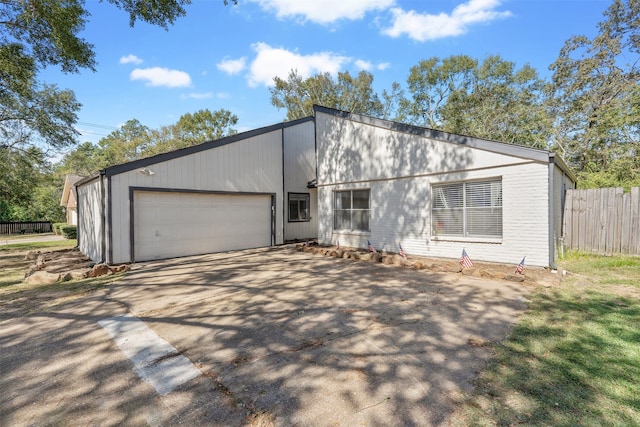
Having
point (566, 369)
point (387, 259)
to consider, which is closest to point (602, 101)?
point (387, 259)

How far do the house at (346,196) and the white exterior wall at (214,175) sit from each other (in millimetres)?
33

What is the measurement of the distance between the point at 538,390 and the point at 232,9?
9.96 meters

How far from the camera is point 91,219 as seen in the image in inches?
387

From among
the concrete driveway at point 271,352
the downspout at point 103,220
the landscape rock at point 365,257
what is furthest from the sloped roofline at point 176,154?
the landscape rock at point 365,257

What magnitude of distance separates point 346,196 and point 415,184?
110 inches

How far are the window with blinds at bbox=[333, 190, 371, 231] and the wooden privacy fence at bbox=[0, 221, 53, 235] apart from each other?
29.2 m

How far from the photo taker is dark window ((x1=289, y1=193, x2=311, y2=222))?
43.8 ft

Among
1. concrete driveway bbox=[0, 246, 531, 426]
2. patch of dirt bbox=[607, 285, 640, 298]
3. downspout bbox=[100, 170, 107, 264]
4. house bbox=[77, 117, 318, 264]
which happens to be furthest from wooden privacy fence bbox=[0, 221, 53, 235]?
patch of dirt bbox=[607, 285, 640, 298]

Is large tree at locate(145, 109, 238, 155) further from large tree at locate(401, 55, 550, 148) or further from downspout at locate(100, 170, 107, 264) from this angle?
downspout at locate(100, 170, 107, 264)

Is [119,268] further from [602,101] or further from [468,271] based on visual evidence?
[602,101]

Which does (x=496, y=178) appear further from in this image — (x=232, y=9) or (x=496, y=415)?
(x=232, y=9)

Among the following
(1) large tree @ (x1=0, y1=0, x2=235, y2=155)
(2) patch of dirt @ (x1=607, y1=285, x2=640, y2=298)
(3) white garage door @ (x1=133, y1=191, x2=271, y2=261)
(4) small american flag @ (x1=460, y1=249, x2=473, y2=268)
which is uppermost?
(1) large tree @ (x1=0, y1=0, x2=235, y2=155)

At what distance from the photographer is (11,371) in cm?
309

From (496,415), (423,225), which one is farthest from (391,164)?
(496,415)
